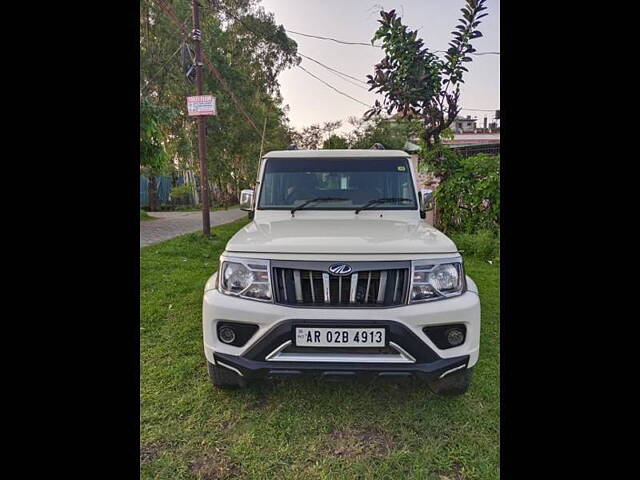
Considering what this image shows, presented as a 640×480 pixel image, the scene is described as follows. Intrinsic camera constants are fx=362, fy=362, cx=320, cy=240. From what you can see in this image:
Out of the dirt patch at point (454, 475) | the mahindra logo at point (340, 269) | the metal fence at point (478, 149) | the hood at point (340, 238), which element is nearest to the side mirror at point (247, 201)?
the hood at point (340, 238)

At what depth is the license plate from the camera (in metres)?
2.03

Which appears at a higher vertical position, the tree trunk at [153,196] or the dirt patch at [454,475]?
the tree trunk at [153,196]

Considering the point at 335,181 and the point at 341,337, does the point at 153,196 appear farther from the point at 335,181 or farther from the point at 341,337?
the point at 341,337

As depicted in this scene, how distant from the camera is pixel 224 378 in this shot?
241 cm

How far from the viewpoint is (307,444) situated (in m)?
2.06

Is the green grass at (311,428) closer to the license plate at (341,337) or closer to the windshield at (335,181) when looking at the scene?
the license plate at (341,337)

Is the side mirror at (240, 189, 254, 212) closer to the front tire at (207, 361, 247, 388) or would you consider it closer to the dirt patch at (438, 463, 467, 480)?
the front tire at (207, 361, 247, 388)

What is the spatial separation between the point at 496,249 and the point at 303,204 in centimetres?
498

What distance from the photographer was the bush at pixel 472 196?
22.4 feet

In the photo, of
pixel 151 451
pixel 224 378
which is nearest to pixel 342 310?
pixel 224 378

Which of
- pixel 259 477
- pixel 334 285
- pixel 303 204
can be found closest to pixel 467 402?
pixel 334 285

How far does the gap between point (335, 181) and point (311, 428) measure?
83.3 inches

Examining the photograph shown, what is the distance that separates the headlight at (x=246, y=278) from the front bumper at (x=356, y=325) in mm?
68
